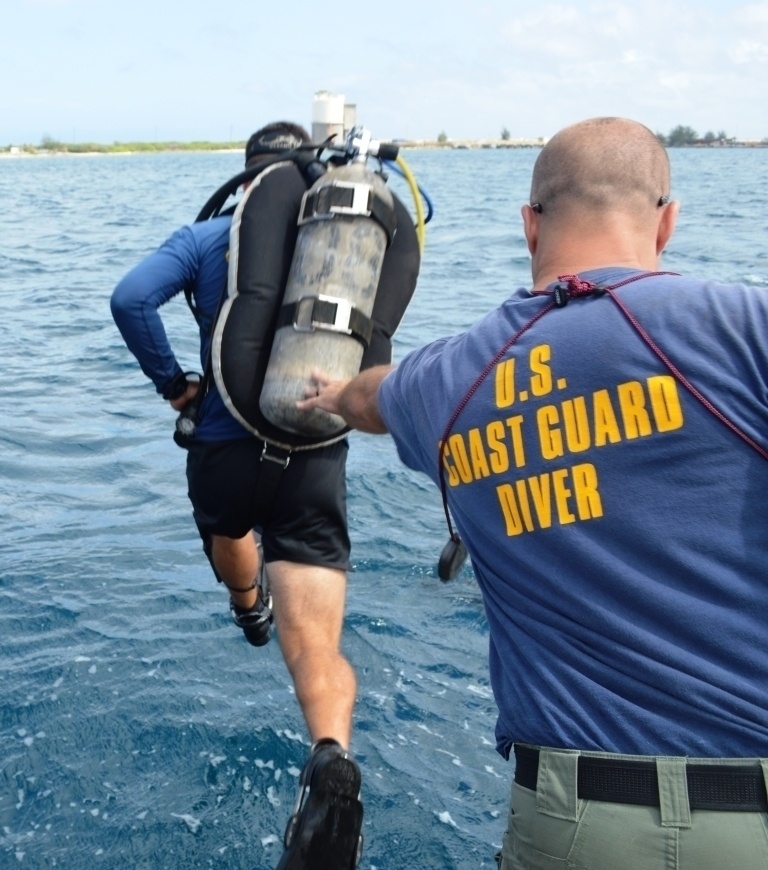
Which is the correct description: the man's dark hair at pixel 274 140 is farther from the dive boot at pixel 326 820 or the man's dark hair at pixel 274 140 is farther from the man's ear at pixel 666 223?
the dive boot at pixel 326 820

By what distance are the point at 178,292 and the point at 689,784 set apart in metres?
2.87

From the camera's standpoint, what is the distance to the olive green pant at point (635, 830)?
197 centimetres

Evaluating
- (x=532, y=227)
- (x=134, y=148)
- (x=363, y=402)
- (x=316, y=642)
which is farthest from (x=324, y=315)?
(x=134, y=148)

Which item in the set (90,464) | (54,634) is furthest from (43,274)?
(54,634)

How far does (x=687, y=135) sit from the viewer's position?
150 metres

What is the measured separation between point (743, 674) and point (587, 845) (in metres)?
0.46

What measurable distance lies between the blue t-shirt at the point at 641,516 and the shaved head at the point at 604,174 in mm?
224

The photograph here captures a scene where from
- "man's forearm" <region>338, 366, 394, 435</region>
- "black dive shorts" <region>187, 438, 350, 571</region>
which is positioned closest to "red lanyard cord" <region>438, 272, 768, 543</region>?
"man's forearm" <region>338, 366, 394, 435</region>

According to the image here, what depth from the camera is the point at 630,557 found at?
210 centimetres

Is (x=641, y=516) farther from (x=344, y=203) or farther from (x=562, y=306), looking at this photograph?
(x=344, y=203)

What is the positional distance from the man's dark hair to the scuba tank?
22.5 inches

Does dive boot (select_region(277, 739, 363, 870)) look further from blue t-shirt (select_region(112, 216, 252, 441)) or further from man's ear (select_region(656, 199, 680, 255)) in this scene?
man's ear (select_region(656, 199, 680, 255))

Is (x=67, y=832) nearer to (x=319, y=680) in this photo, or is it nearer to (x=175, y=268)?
(x=319, y=680)

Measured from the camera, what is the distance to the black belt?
6.58 ft
